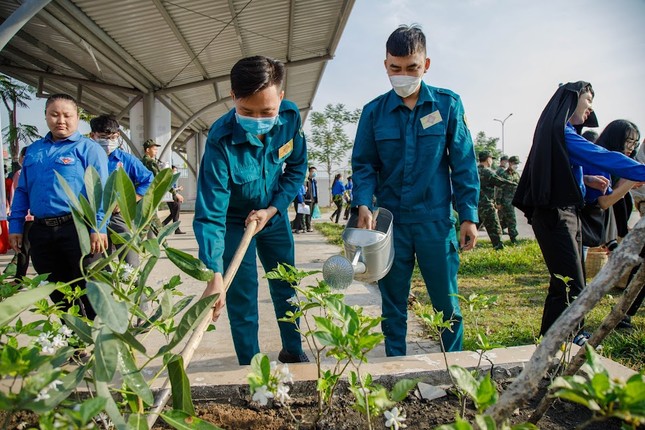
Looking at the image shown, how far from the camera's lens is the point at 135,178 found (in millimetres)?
3715

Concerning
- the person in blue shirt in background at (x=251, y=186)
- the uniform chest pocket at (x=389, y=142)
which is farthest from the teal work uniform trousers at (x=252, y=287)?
the uniform chest pocket at (x=389, y=142)

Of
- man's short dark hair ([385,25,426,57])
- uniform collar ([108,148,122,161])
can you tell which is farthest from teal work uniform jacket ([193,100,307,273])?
uniform collar ([108,148,122,161])

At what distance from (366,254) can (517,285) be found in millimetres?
3371

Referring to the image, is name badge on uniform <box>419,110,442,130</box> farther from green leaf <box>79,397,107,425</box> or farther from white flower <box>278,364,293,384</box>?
green leaf <box>79,397,107,425</box>

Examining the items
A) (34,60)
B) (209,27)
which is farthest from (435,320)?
(34,60)

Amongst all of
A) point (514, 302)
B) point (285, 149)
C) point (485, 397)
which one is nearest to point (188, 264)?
point (485, 397)

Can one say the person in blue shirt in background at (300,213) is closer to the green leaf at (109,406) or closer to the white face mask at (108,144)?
the white face mask at (108,144)

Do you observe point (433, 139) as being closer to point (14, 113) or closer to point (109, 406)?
point (109, 406)

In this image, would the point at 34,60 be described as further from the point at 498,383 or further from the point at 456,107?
the point at 498,383

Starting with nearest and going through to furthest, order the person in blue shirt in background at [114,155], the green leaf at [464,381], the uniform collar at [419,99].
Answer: the green leaf at [464,381] < the uniform collar at [419,99] < the person in blue shirt in background at [114,155]

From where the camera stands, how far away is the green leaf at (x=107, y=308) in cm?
73

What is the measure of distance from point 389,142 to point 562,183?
1021 millimetres

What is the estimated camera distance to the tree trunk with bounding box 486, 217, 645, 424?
32.5 inches

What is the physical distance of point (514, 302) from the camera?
4.04 m
